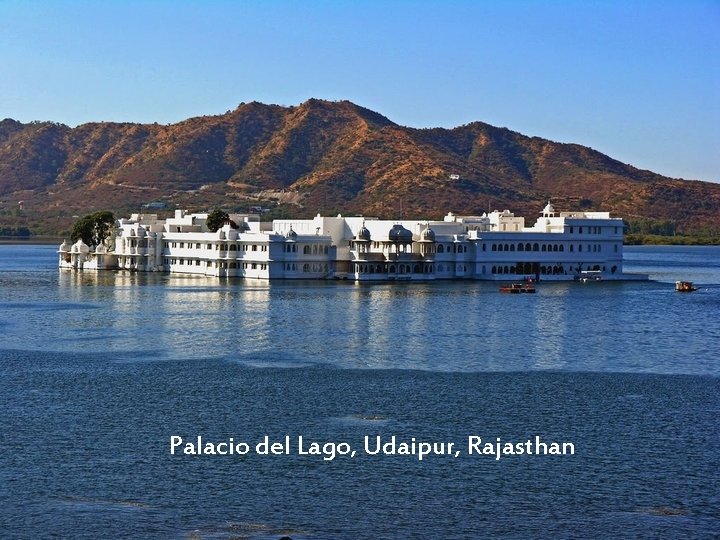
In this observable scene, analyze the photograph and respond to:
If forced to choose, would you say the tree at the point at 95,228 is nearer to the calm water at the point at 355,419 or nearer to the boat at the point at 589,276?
the boat at the point at 589,276

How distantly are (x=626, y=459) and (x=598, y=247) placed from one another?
6519 cm

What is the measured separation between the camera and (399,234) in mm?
85438

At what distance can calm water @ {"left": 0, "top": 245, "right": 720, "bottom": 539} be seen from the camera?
23.2 meters

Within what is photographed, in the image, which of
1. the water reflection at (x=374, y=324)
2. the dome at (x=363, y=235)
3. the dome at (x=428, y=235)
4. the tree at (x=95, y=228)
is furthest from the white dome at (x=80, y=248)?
the dome at (x=428, y=235)

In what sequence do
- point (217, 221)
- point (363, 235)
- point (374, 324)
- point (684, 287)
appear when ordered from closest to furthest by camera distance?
point (374, 324) < point (684, 287) < point (363, 235) < point (217, 221)

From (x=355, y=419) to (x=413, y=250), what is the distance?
2256 inches

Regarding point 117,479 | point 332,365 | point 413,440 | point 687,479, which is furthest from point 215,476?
point 332,365

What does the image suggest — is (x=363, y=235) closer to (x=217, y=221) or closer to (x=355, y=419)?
(x=217, y=221)

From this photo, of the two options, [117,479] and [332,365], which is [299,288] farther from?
[117,479]

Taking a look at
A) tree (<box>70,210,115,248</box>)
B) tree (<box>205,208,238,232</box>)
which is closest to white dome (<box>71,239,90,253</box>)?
tree (<box>70,210,115,248</box>)

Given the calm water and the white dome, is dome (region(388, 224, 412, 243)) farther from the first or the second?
the white dome

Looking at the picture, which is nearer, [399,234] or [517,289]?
[517,289]

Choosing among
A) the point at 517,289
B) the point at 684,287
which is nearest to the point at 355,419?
the point at 517,289

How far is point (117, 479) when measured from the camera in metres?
25.3
